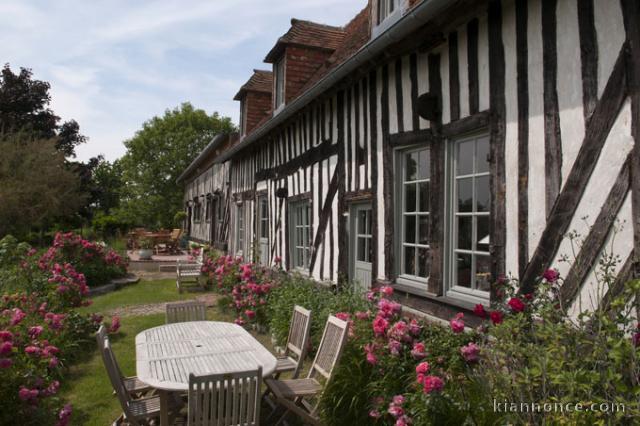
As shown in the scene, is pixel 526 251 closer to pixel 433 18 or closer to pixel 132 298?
pixel 433 18

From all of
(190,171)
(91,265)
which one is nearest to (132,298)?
(91,265)

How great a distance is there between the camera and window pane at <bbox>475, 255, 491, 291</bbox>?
3.86 meters

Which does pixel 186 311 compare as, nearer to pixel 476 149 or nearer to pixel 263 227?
pixel 476 149

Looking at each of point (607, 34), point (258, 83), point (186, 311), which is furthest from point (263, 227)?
point (607, 34)

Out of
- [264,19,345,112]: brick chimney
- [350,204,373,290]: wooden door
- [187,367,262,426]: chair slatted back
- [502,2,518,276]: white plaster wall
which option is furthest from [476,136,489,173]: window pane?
[264,19,345,112]: brick chimney

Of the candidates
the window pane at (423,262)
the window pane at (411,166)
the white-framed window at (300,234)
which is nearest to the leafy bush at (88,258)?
the white-framed window at (300,234)

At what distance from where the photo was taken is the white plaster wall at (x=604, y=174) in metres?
2.83

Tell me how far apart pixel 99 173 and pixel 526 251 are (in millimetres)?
53617

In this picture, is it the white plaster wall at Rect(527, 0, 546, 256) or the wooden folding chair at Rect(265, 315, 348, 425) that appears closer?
the white plaster wall at Rect(527, 0, 546, 256)

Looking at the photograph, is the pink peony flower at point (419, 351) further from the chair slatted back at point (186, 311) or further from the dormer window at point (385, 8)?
the dormer window at point (385, 8)

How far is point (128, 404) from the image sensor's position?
326 cm

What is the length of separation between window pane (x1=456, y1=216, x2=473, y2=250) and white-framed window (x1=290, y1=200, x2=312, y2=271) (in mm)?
3627

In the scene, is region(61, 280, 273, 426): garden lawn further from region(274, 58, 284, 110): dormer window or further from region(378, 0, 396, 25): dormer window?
region(378, 0, 396, 25): dormer window

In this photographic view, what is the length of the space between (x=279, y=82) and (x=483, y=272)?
631 centimetres
